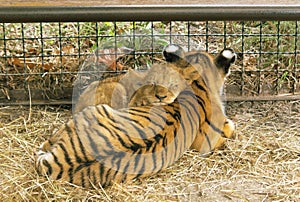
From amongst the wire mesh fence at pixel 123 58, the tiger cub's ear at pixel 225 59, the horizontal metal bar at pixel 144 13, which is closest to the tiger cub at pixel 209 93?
the tiger cub's ear at pixel 225 59

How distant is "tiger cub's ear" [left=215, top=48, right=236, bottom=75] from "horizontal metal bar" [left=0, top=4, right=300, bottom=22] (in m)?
1.97

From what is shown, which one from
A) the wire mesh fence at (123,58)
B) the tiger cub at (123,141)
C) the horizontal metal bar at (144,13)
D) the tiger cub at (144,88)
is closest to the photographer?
the horizontal metal bar at (144,13)

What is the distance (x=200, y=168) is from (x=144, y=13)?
1.90m

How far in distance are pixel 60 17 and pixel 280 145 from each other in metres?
2.26

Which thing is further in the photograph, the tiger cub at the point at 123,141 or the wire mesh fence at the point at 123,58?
the wire mesh fence at the point at 123,58

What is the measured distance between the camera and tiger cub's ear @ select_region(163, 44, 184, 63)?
Result: 9.91 feet

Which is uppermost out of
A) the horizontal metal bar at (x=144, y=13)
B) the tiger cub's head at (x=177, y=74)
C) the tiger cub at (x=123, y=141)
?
the horizontal metal bar at (x=144, y=13)

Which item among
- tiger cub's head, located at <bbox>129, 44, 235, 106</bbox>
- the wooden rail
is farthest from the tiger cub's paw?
the wooden rail

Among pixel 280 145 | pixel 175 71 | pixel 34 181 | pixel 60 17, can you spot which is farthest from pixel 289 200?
pixel 60 17

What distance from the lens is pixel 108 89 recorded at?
10.3 feet

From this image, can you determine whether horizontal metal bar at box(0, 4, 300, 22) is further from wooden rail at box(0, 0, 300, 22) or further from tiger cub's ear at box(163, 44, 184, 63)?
tiger cub's ear at box(163, 44, 184, 63)

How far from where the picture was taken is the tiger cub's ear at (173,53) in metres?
3.02

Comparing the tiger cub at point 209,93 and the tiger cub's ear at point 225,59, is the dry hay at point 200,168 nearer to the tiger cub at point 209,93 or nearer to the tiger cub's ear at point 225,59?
the tiger cub at point 209,93

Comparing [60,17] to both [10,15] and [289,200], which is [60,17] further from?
[289,200]
